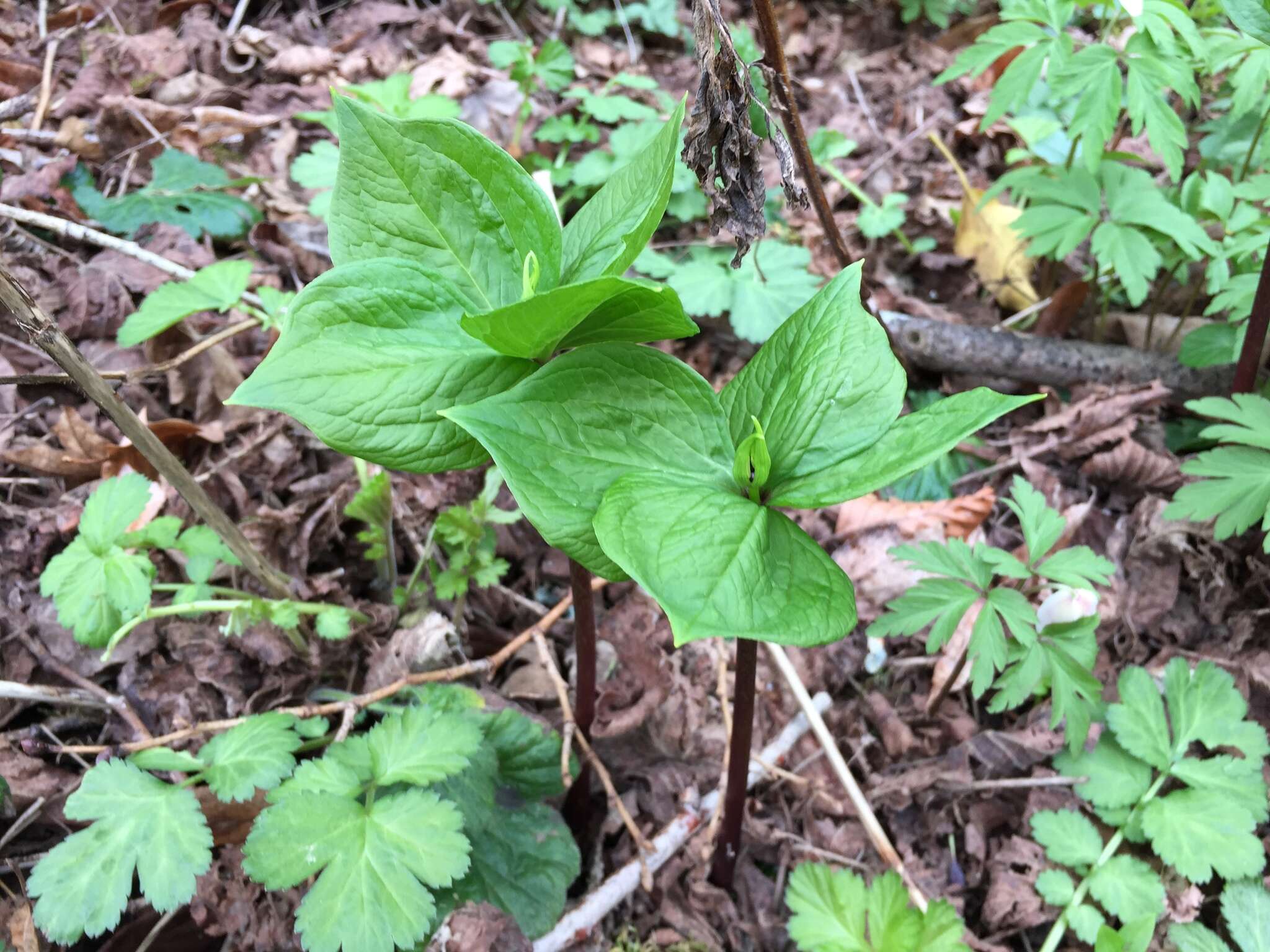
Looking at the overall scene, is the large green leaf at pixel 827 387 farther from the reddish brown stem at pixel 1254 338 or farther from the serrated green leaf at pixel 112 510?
the reddish brown stem at pixel 1254 338

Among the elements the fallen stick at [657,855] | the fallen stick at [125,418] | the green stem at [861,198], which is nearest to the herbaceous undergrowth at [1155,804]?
the fallen stick at [657,855]

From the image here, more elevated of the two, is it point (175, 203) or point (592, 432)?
point (592, 432)

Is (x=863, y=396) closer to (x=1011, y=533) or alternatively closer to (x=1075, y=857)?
(x=1075, y=857)

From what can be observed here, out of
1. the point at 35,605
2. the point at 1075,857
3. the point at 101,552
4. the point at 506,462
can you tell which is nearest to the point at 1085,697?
the point at 1075,857

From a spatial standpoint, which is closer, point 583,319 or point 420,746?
point 583,319

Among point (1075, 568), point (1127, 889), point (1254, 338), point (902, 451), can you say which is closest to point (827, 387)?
point (902, 451)

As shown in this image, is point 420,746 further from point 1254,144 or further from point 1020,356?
point 1254,144
